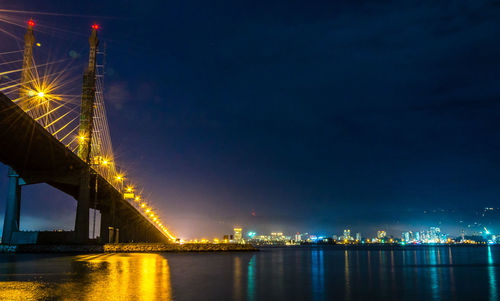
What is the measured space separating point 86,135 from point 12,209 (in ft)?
54.4

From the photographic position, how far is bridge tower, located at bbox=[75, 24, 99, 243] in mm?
65500

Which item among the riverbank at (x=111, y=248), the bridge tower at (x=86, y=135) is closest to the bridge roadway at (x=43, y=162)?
the bridge tower at (x=86, y=135)

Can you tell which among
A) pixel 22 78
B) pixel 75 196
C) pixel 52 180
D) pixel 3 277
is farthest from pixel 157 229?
pixel 3 277

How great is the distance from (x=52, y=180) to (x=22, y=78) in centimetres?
1865

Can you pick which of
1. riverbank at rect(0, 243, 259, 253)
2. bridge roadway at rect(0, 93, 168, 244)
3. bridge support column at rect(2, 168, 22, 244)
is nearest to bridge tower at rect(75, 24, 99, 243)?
bridge roadway at rect(0, 93, 168, 244)

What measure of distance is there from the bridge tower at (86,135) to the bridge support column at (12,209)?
1022 cm

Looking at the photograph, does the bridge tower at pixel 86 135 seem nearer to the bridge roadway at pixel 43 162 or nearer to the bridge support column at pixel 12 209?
the bridge roadway at pixel 43 162

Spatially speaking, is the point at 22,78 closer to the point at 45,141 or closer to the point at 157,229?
the point at 45,141

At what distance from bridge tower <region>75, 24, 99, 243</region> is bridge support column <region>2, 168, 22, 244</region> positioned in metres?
10.2

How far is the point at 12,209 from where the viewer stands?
66688 mm

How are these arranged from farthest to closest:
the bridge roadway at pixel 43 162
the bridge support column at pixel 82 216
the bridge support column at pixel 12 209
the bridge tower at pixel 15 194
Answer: the bridge support column at pixel 12 209, the bridge support column at pixel 82 216, the bridge tower at pixel 15 194, the bridge roadway at pixel 43 162

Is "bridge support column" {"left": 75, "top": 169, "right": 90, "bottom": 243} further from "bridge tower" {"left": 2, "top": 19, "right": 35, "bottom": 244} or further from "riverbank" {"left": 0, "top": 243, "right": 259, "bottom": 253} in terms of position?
"bridge tower" {"left": 2, "top": 19, "right": 35, "bottom": 244}

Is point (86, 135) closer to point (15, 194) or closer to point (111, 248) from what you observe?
point (15, 194)

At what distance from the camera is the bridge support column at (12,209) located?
6562 centimetres
